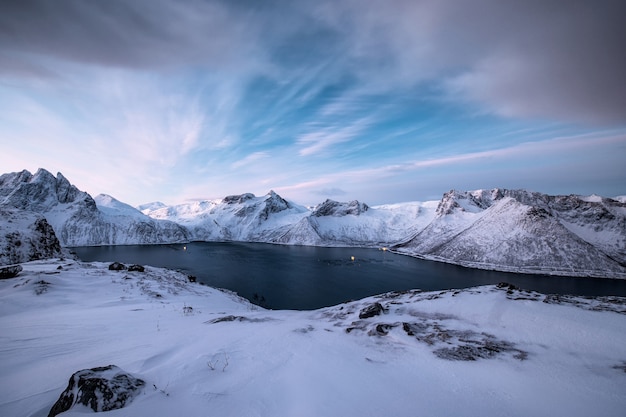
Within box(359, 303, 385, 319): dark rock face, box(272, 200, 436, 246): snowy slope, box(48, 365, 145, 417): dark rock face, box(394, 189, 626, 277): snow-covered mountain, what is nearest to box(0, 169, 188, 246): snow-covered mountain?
box(272, 200, 436, 246): snowy slope

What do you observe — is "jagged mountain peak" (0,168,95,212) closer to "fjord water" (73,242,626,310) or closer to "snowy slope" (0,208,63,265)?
"fjord water" (73,242,626,310)

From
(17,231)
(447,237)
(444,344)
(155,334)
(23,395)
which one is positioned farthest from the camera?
(447,237)

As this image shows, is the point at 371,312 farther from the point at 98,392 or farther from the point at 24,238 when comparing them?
the point at 24,238

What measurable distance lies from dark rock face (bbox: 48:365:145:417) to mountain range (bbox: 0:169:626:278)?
1767 inches

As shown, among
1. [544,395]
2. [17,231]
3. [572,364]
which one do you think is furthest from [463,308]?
[17,231]

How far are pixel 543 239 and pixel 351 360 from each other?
111 metres

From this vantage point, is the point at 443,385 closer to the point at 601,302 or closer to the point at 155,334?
the point at 155,334

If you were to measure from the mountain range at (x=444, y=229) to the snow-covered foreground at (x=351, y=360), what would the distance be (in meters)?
39.6

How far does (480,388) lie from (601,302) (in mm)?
11542

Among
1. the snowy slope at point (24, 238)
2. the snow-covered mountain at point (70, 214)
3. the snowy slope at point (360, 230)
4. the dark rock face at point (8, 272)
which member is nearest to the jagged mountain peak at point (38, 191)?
the snow-covered mountain at point (70, 214)

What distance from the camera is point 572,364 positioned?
6.53 m

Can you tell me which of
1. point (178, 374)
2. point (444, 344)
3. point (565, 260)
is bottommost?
point (565, 260)

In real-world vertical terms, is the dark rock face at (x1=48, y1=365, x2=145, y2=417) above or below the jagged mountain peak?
below

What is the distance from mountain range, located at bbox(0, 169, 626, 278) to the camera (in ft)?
253
